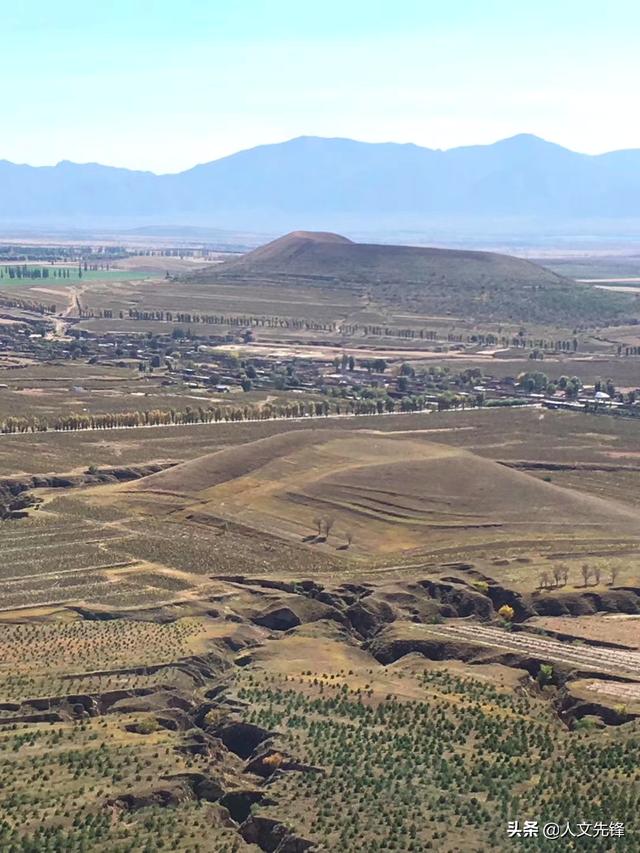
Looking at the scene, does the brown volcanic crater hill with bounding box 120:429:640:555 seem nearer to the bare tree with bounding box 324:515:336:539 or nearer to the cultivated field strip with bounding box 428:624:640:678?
the bare tree with bounding box 324:515:336:539

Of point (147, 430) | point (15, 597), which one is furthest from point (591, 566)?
point (147, 430)

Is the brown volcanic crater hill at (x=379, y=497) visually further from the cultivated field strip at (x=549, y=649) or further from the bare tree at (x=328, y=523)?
the cultivated field strip at (x=549, y=649)

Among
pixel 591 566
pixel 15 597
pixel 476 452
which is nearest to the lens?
pixel 15 597

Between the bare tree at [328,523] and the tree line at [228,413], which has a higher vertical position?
the tree line at [228,413]

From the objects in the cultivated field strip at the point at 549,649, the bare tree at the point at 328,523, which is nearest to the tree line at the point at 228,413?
the bare tree at the point at 328,523

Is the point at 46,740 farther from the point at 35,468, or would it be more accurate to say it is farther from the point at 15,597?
the point at 35,468

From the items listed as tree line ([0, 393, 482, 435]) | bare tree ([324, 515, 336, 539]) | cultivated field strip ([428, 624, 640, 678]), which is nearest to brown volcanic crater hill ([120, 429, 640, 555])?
bare tree ([324, 515, 336, 539])
